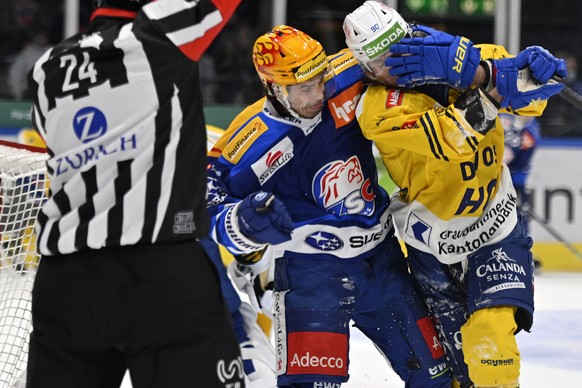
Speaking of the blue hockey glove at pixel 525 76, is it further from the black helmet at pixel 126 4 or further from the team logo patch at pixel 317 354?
the black helmet at pixel 126 4

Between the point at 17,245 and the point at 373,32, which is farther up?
the point at 373,32

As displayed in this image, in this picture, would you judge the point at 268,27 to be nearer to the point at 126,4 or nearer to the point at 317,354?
the point at 317,354

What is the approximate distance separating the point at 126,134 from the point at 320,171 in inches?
39.1

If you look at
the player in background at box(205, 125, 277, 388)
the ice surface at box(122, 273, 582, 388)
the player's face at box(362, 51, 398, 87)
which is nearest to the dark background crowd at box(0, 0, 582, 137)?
the ice surface at box(122, 273, 582, 388)

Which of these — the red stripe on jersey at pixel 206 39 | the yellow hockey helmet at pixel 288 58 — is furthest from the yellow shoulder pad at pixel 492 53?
the red stripe on jersey at pixel 206 39

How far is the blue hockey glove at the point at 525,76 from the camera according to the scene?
2.50m

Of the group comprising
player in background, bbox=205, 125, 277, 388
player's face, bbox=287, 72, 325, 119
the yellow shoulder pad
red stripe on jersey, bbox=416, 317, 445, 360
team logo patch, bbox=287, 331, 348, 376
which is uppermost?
→ the yellow shoulder pad

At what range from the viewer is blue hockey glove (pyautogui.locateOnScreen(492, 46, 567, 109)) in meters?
2.50

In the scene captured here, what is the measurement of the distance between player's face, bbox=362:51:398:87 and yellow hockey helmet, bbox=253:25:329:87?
11cm

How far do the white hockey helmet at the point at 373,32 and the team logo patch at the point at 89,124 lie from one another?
0.92 metres

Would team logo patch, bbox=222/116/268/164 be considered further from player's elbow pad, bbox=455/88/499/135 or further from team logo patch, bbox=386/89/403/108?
player's elbow pad, bbox=455/88/499/135

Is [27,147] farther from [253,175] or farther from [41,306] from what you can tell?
[41,306]

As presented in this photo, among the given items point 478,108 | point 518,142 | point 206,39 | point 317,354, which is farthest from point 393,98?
point 518,142

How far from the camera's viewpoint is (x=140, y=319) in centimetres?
179
